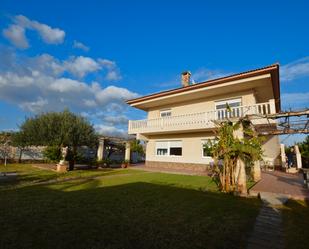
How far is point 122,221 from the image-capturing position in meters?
4.36

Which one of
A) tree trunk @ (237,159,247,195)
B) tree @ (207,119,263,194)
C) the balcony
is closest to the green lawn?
tree trunk @ (237,159,247,195)

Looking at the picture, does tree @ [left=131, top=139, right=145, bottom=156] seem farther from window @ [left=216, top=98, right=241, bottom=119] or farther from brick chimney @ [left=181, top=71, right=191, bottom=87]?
window @ [left=216, top=98, right=241, bottom=119]

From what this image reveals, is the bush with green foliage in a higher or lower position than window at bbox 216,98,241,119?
lower

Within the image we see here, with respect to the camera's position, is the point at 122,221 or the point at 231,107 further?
the point at 231,107

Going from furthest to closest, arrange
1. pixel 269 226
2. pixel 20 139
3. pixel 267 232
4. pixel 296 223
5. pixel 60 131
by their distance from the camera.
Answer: pixel 20 139 → pixel 60 131 → pixel 296 223 → pixel 269 226 → pixel 267 232

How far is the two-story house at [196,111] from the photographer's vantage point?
13.4 metres

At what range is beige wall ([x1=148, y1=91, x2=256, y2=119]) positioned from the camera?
14648 mm

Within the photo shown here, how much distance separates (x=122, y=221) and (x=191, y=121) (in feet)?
39.9

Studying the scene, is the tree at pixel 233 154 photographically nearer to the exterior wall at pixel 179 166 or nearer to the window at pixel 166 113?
the exterior wall at pixel 179 166

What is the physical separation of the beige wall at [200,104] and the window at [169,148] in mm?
2974

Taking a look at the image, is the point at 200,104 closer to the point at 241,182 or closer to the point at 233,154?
the point at 233,154

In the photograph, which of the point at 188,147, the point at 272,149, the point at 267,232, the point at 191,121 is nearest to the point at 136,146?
the point at 188,147

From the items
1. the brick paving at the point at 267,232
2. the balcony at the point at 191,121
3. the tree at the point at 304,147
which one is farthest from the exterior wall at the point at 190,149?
the tree at the point at 304,147

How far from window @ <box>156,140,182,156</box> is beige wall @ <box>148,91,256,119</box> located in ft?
9.76
